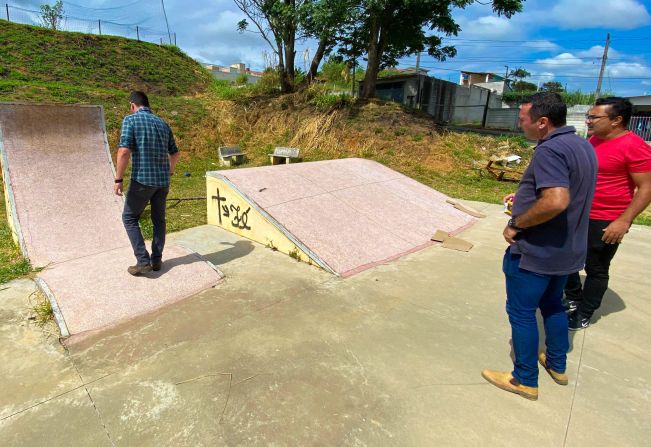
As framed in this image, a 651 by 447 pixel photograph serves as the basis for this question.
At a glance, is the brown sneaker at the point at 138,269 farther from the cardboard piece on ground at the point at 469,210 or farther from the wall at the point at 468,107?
the wall at the point at 468,107

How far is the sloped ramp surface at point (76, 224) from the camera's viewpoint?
10.6 feet

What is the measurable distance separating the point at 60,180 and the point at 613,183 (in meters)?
6.77

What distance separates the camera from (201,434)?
6.51ft

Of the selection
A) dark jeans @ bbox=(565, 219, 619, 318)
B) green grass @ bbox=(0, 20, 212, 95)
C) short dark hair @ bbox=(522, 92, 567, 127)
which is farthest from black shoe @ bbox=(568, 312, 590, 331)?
green grass @ bbox=(0, 20, 212, 95)

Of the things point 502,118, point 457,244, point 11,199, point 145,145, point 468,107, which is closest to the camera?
point 145,145

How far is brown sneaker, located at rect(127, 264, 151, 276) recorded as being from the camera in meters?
3.60

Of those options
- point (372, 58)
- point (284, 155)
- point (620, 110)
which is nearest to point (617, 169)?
point (620, 110)

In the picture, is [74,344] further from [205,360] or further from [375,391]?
[375,391]

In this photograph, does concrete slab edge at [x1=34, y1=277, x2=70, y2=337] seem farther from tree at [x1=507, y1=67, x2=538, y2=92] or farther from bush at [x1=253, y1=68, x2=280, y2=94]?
tree at [x1=507, y1=67, x2=538, y2=92]

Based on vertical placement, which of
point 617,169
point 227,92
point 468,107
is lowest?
point 617,169

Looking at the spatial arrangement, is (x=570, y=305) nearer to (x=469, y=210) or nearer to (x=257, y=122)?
(x=469, y=210)

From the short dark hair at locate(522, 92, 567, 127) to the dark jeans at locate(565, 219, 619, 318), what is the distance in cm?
130

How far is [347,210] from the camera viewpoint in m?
5.51

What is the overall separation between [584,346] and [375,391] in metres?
1.76
